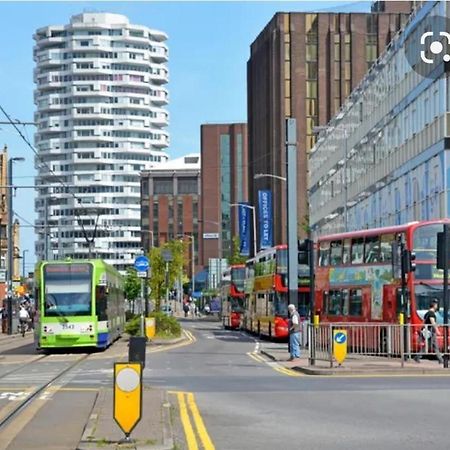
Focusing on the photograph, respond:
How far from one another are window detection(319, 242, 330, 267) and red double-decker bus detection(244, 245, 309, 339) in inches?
165

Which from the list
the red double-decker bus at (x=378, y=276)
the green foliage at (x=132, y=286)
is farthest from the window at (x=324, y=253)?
the green foliage at (x=132, y=286)

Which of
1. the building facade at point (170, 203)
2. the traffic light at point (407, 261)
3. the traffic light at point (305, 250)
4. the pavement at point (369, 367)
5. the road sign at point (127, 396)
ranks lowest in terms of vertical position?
the pavement at point (369, 367)

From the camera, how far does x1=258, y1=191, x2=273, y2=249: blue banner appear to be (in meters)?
82.9

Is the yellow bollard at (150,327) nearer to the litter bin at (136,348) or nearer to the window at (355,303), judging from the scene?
the window at (355,303)

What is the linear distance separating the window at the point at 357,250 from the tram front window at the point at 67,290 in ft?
28.7

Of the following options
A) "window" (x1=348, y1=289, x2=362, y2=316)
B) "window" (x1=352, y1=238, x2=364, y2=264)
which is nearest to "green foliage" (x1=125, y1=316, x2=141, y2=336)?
"window" (x1=348, y1=289, x2=362, y2=316)

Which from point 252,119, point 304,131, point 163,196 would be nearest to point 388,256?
point 304,131

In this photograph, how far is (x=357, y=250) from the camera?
120 ft

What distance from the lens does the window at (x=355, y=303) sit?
119ft

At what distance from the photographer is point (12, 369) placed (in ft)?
94.0

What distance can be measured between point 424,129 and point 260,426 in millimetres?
33609

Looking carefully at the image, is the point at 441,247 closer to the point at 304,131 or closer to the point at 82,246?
the point at 304,131

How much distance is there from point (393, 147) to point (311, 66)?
50750 mm

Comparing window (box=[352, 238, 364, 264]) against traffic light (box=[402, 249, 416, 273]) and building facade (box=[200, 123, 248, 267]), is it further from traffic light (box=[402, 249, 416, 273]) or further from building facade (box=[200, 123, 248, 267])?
building facade (box=[200, 123, 248, 267])
